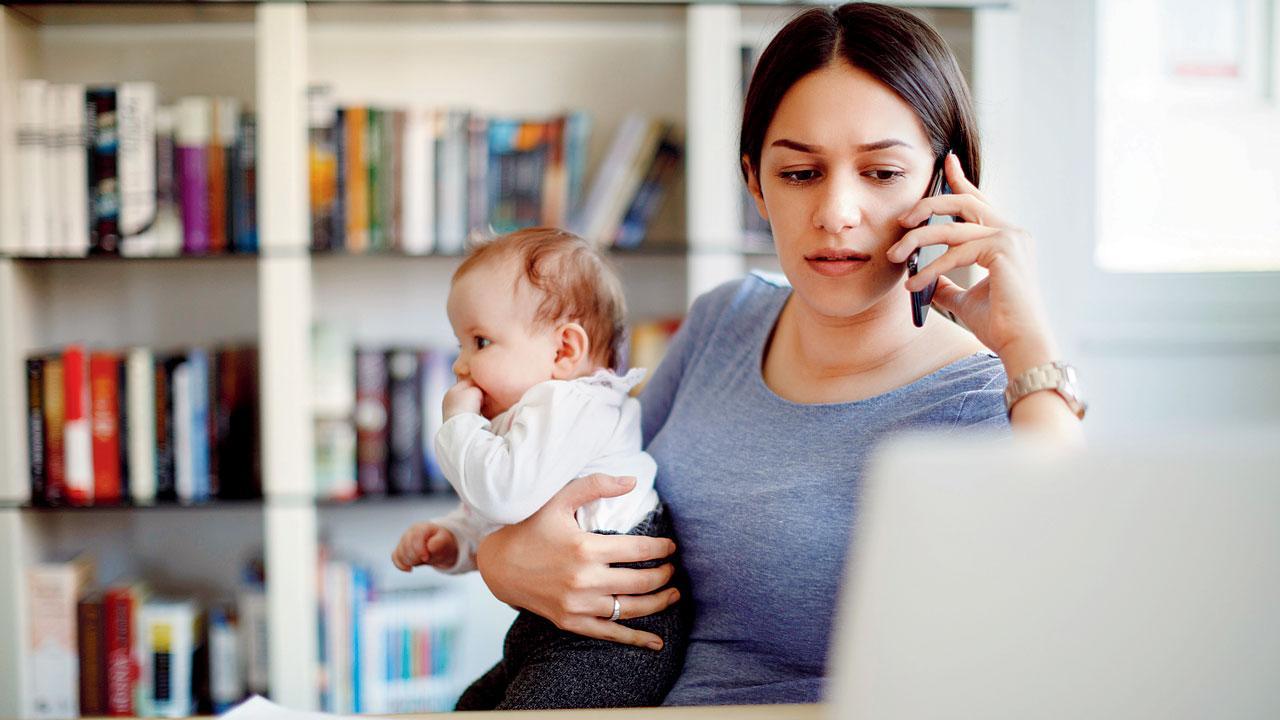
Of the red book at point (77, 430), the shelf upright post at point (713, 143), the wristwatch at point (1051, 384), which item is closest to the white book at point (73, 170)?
the red book at point (77, 430)

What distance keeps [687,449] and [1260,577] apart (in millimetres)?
821

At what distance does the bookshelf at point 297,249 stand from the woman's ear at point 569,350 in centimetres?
105

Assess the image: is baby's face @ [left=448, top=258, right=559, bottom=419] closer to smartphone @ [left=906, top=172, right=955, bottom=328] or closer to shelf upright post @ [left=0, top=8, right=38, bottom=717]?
smartphone @ [left=906, top=172, right=955, bottom=328]

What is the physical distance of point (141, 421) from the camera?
2.15 m

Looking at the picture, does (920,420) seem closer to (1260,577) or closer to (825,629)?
(825,629)

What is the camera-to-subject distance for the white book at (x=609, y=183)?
2240 millimetres

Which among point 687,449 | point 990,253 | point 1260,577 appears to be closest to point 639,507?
point 687,449

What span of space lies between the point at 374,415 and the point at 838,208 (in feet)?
4.90

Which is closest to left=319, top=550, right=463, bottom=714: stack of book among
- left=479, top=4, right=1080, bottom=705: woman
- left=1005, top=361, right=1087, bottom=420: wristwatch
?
left=479, top=4, right=1080, bottom=705: woman

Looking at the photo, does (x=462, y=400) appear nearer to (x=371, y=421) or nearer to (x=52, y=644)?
(x=371, y=421)

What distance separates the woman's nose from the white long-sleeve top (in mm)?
327

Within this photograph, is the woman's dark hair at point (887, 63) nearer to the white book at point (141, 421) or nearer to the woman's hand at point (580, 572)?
the woman's hand at point (580, 572)

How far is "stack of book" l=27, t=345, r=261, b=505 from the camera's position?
84.2 inches

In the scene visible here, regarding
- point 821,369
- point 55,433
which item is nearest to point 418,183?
point 55,433
